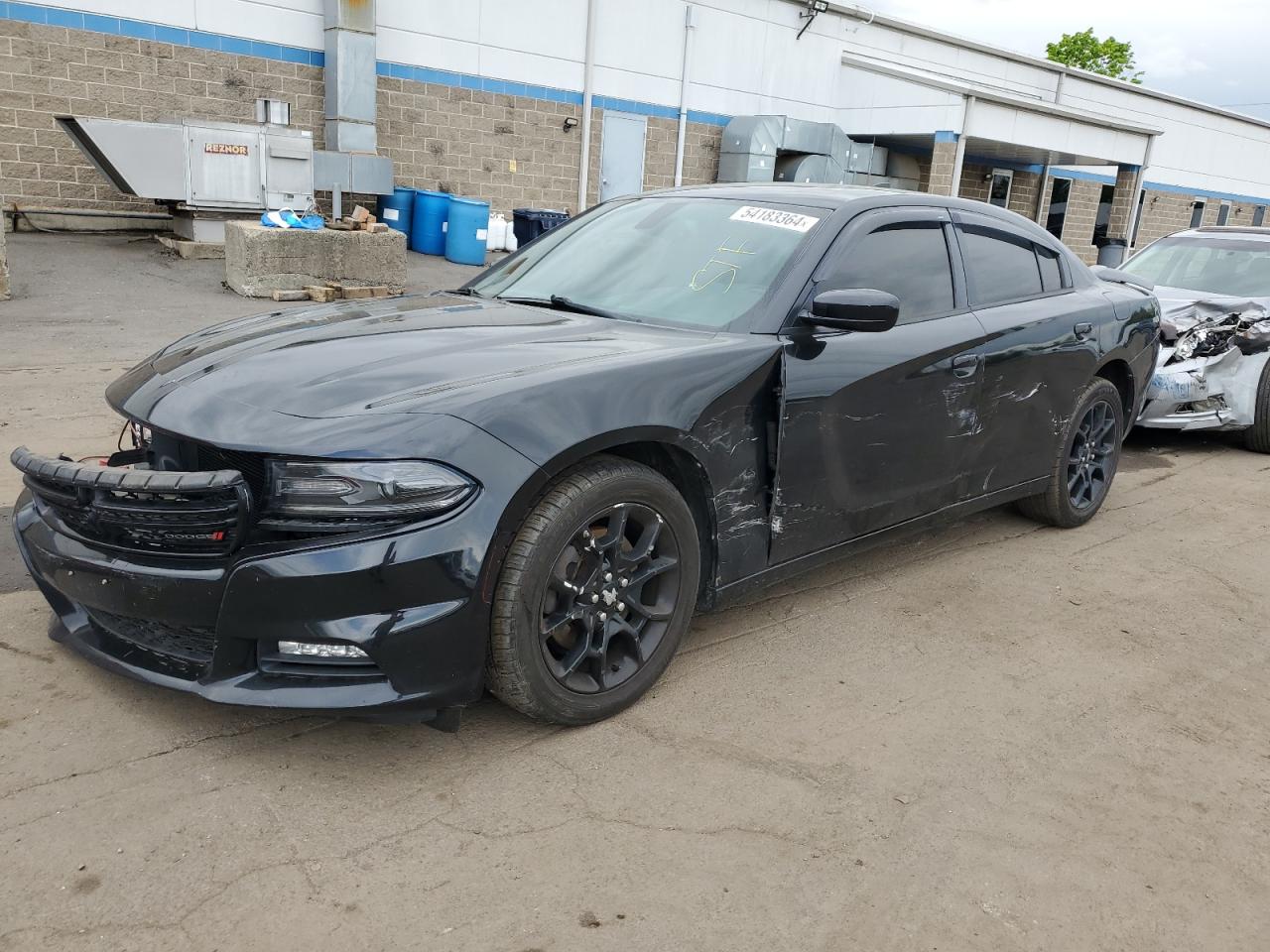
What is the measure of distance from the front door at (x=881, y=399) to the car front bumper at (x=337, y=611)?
120cm

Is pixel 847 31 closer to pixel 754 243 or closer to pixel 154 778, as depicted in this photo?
pixel 754 243

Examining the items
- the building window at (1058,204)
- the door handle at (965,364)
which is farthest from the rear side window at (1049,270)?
the building window at (1058,204)

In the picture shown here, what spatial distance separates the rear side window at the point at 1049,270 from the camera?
4.81 meters

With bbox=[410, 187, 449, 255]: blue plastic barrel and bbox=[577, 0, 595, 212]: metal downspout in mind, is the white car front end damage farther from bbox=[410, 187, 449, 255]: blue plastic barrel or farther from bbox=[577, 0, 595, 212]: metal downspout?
bbox=[577, 0, 595, 212]: metal downspout

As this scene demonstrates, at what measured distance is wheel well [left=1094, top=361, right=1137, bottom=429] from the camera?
5.24m

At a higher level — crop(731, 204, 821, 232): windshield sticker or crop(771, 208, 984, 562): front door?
crop(731, 204, 821, 232): windshield sticker

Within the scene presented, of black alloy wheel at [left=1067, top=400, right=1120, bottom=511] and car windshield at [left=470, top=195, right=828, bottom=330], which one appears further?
black alloy wheel at [left=1067, top=400, right=1120, bottom=511]

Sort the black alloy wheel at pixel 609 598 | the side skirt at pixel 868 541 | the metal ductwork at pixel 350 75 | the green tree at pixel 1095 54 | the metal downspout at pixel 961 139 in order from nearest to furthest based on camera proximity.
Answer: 1. the black alloy wheel at pixel 609 598
2. the side skirt at pixel 868 541
3. the metal ductwork at pixel 350 75
4. the metal downspout at pixel 961 139
5. the green tree at pixel 1095 54

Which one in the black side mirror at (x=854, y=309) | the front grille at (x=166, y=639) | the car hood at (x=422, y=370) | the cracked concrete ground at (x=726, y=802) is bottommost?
the cracked concrete ground at (x=726, y=802)

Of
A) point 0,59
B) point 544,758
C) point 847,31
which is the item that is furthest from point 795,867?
point 847,31

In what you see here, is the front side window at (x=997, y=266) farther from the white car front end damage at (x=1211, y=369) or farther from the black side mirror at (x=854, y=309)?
the white car front end damage at (x=1211, y=369)

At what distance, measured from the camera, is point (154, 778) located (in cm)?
261

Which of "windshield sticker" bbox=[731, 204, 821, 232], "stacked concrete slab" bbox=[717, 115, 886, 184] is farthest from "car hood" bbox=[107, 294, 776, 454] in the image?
"stacked concrete slab" bbox=[717, 115, 886, 184]

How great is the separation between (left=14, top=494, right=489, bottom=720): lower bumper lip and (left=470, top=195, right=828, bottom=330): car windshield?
4.60 ft
